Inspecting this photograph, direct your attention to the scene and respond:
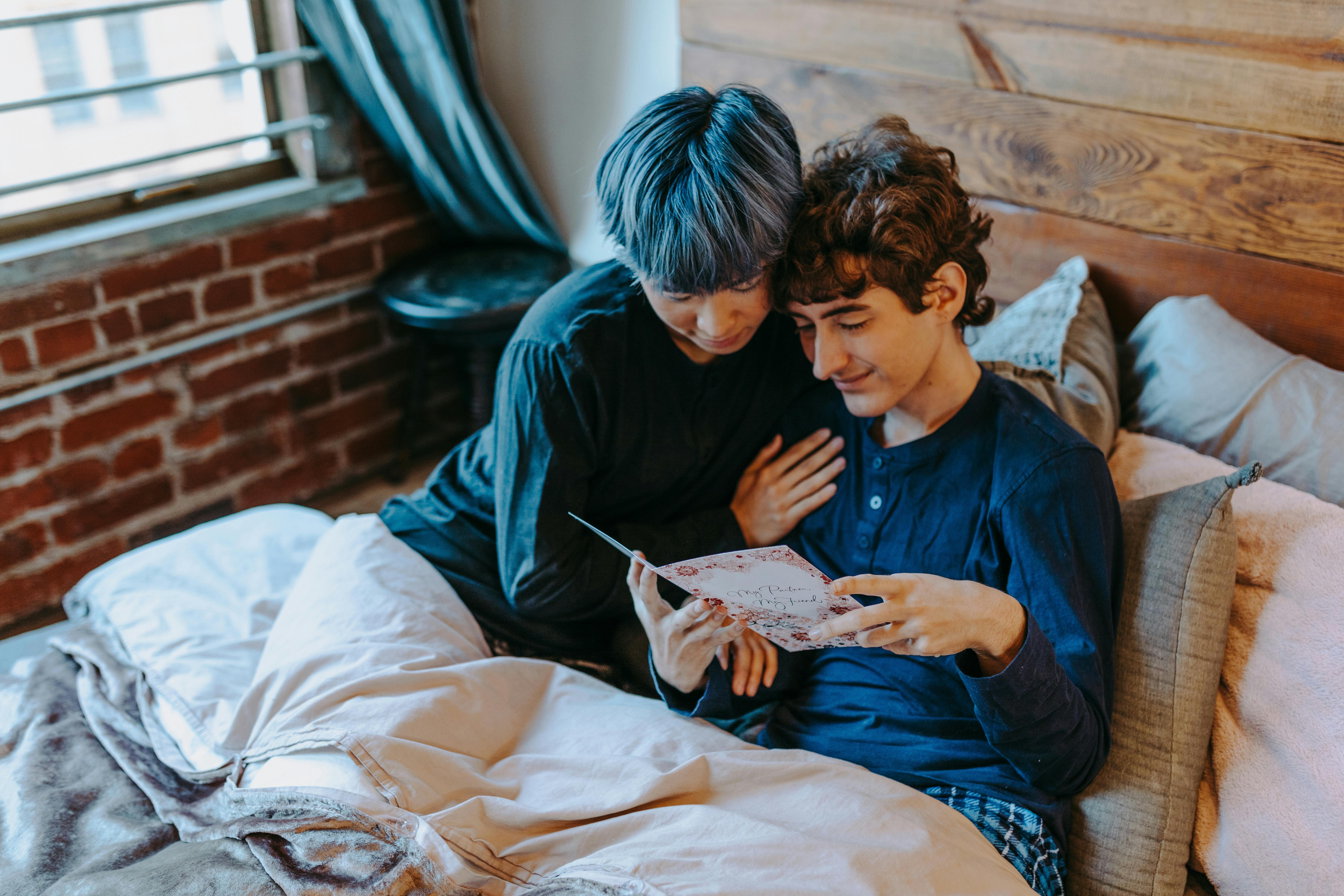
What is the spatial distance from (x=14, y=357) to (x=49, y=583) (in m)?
0.50

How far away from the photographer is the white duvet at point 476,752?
975mm

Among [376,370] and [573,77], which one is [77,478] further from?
[573,77]

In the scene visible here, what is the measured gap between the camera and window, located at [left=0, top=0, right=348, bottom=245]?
197cm

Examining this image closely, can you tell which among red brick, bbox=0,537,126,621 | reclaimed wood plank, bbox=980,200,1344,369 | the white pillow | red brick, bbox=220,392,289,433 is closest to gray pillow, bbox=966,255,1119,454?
reclaimed wood plank, bbox=980,200,1344,369

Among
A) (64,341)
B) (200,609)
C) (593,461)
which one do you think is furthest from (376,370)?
(593,461)

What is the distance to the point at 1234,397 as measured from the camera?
131 centimetres

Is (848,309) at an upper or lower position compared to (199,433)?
upper

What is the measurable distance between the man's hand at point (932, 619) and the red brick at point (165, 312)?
69.0 inches

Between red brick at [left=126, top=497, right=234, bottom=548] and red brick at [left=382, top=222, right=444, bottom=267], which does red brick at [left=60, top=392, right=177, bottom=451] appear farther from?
red brick at [left=382, top=222, right=444, bottom=267]

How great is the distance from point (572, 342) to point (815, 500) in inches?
14.9

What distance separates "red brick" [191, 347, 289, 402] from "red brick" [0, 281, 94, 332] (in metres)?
0.30

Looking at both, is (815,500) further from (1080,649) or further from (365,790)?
(365,790)

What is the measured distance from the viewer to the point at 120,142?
2176 mm

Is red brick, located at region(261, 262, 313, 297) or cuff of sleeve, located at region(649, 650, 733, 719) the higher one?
red brick, located at region(261, 262, 313, 297)
